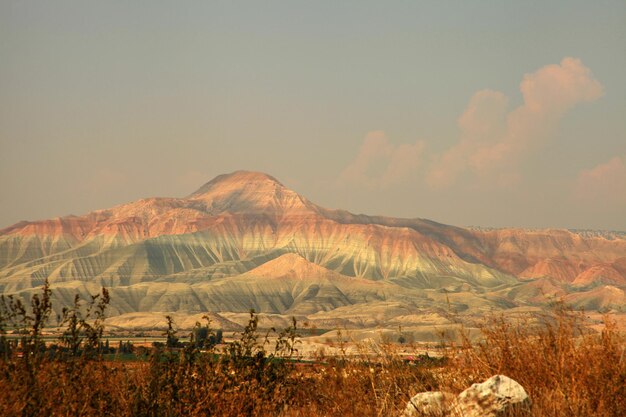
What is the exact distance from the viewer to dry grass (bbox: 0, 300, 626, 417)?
34.3 ft

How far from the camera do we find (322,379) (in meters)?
14.3

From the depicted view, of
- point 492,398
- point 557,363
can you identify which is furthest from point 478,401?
point 557,363

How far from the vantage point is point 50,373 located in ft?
34.4

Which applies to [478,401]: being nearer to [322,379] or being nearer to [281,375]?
[322,379]

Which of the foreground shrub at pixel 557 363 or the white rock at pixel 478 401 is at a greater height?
the foreground shrub at pixel 557 363

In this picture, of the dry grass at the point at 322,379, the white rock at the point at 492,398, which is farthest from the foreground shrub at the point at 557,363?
the white rock at the point at 492,398

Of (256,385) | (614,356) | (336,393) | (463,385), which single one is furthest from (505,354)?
(256,385)

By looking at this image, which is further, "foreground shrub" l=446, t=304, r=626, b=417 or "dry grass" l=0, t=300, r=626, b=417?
"foreground shrub" l=446, t=304, r=626, b=417

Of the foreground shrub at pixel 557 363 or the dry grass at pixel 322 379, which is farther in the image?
the foreground shrub at pixel 557 363

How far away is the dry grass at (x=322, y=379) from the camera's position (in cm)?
1047

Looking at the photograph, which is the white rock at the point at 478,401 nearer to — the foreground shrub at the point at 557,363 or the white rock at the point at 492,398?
the white rock at the point at 492,398

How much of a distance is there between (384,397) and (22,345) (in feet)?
17.3

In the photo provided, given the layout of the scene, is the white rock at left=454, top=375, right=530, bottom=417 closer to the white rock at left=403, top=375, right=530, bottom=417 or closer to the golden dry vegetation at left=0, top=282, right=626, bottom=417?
the white rock at left=403, top=375, right=530, bottom=417

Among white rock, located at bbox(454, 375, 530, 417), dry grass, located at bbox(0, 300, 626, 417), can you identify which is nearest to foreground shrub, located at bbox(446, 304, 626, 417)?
dry grass, located at bbox(0, 300, 626, 417)
